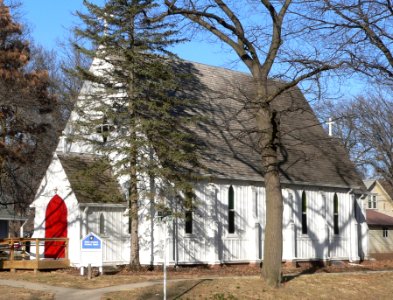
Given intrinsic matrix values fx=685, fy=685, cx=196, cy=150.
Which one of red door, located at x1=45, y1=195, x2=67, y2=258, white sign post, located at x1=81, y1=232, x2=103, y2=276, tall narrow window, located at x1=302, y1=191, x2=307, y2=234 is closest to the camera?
white sign post, located at x1=81, y1=232, x2=103, y2=276

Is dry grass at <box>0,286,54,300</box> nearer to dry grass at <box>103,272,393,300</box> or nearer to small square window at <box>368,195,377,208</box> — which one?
dry grass at <box>103,272,393,300</box>

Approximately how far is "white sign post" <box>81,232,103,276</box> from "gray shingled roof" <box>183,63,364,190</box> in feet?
25.8

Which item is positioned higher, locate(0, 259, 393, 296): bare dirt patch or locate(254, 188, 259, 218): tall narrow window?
locate(254, 188, 259, 218): tall narrow window

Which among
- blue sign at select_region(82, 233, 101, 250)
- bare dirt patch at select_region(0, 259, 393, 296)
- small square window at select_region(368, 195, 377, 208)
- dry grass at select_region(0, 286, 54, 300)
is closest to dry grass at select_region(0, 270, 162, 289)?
bare dirt patch at select_region(0, 259, 393, 296)

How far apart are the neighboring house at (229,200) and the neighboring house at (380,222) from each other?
1963 cm

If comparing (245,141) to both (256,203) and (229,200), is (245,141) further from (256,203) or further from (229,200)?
(229,200)

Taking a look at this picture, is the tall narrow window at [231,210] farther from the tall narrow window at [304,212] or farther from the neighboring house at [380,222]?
the neighboring house at [380,222]

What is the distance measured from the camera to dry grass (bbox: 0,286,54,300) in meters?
18.5

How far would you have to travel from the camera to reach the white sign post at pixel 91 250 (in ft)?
74.1

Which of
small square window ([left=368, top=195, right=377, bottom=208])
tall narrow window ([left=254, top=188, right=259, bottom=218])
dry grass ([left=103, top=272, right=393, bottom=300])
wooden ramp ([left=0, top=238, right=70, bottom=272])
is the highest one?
small square window ([left=368, top=195, right=377, bottom=208])

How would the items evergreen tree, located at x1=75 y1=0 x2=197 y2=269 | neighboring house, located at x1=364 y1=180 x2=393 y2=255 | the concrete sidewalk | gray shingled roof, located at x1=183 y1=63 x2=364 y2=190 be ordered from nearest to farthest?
the concrete sidewalk
evergreen tree, located at x1=75 y1=0 x2=197 y2=269
gray shingled roof, located at x1=183 y1=63 x2=364 y2=190
neighboring house, located at x1=364 y1=180 x2=393 y2=255

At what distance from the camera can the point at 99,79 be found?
2655 cm

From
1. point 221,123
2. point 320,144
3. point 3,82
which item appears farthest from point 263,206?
point 3,82

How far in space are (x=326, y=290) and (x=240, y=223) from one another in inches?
366
